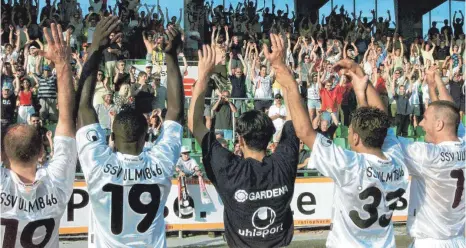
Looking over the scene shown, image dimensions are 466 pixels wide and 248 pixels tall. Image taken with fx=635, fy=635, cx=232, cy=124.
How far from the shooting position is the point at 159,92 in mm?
16250

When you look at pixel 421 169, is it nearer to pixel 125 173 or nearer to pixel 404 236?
pixel 125 173

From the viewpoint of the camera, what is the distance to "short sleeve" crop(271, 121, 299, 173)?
485 centimetres

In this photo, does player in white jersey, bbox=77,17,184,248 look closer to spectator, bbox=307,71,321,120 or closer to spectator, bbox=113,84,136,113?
spectator, bbox=113,84,136,113

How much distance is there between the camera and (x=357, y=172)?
15.9ft

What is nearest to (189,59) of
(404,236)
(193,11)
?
(193,11)

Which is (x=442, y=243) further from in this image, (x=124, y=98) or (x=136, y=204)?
(x=124, y=98)

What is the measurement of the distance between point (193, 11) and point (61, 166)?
838 inches

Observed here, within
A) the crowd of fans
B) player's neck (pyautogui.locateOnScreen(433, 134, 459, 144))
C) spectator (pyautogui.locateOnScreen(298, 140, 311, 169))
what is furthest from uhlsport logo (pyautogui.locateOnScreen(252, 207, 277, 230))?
spectator (pyautogui.locateOnScreen(298, 140, 311, 169))

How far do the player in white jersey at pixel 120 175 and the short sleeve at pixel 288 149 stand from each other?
827 mm

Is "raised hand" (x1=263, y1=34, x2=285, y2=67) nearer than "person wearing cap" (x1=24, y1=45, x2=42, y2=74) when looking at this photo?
Yes

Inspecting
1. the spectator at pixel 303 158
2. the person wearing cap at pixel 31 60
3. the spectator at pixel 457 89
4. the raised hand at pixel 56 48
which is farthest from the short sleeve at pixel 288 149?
the spectator at pixel 457 89

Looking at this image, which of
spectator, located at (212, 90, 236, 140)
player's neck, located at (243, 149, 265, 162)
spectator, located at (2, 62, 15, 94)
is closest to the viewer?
player's neck, located at (243, 149, 265, 162)

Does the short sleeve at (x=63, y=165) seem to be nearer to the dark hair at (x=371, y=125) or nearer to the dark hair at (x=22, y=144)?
the dark hair at (x=22, y=144)

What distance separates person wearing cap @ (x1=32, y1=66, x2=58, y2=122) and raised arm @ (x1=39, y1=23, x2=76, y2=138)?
1106cm
